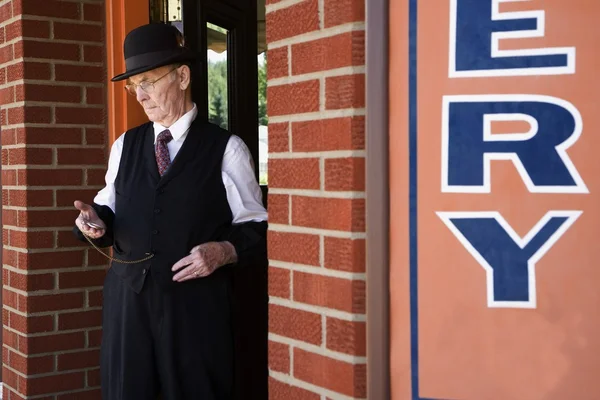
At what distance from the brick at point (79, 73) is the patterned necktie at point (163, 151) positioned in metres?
1.10

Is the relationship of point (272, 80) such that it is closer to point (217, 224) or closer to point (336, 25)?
point (336, 25)

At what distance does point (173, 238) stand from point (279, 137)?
776mm

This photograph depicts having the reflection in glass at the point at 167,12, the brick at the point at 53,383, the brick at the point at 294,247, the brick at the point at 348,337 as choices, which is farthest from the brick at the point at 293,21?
the brick at the point at 53,383

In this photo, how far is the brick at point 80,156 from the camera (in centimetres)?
378

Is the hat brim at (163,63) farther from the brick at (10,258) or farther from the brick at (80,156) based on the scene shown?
the brick at (10,258)

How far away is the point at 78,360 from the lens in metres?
3.86

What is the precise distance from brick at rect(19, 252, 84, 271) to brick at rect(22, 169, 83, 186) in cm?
33

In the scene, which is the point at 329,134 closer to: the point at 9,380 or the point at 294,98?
the point at 294,98

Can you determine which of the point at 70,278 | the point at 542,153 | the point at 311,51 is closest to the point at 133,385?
the point at 70,278

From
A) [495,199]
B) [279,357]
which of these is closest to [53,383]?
[279,357]

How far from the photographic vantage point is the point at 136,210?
2840 mm

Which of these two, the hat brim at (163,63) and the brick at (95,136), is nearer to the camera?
the hat brim at (163,63)

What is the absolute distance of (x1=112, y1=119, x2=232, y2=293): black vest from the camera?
2.77 m

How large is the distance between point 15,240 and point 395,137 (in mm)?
2557
